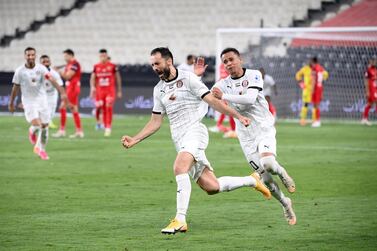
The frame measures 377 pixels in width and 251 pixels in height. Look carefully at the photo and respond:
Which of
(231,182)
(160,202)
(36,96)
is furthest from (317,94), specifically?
(231,182)

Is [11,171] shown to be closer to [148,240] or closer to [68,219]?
[68,219]

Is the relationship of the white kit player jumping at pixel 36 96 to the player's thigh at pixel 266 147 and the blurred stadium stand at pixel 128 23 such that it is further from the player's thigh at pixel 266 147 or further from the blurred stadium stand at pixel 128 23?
the blurred stadium stand at pixel 128 23

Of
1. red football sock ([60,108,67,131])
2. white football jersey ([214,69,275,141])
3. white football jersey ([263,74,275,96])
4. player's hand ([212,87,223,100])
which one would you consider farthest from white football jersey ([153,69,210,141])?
white football jersey ([263,74,275,96])

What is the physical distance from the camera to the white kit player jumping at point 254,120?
11.0 m

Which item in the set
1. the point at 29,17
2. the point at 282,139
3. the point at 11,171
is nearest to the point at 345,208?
the point at 11,171

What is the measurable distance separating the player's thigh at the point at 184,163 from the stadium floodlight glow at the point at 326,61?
2157 cm

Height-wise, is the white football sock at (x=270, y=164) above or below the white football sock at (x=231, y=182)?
above

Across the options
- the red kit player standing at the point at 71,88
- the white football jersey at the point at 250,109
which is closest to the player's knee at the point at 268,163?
the white football jersey at the point at 250,109

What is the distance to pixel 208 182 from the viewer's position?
1048 centimetres

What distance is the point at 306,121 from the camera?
32688 mm

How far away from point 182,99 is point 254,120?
123 centimetres

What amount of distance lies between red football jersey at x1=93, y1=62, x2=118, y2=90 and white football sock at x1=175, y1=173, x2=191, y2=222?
1704 cm

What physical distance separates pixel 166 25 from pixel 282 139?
666 inches

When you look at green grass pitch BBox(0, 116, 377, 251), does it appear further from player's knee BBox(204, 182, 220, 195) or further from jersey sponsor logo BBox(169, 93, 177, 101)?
jersey sponsor logo BBox(169, 93, 177, 101)
